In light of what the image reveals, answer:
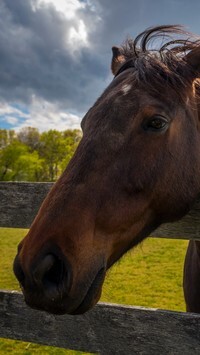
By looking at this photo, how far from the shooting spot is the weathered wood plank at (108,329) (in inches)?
81.6

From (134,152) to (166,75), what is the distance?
0.58 metres

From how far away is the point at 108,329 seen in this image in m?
2.22

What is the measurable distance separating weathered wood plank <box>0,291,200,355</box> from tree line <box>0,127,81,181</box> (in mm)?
46411

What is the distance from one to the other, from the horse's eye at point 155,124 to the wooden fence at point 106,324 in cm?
65

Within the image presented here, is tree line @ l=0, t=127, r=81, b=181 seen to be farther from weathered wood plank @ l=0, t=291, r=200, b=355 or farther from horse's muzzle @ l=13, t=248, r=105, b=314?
horse's muzzle @ l=13, t=248, r=105, b=314

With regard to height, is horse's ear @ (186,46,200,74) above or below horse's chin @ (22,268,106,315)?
above

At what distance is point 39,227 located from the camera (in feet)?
5.19

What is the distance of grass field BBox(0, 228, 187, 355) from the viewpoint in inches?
214

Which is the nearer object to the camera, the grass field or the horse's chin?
the horse's chin

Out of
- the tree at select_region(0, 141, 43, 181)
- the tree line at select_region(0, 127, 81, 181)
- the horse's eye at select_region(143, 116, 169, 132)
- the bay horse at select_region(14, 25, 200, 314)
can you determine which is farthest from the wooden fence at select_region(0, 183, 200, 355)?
the tree at select_region(0, 141, 43, 181)

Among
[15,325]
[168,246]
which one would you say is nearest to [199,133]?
[15,325]

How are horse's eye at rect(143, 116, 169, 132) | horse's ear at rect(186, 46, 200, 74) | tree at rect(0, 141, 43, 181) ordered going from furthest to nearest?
tree at rect(0, 141, 43, 181) → horse's ear at rect(186, 46, 200, 74) → horse's eye at rect(143, 116, 169, 132)

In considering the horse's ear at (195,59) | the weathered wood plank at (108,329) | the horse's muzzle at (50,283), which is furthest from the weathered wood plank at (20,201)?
the horse's ear at (195,59)

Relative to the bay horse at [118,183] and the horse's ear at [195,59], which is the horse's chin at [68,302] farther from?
the horse's ear at [195,59]
